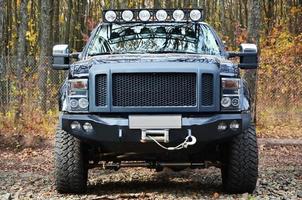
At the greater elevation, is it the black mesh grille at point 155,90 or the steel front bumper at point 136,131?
the black mesh grille at point 155,90

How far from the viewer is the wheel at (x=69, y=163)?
22.2ft

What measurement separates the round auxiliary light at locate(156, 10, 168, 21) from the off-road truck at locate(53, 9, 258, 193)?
1.05 metres

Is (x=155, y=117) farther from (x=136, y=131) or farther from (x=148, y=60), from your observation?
(x=148, y=60)

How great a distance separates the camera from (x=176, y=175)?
29.1ft

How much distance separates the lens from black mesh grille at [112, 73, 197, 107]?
6266 millimetres

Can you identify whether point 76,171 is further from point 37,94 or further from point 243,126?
point 37,94

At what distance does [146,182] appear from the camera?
8125 mm

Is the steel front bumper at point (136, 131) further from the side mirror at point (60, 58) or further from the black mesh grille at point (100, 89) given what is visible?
the side mirror at point (60, 58)

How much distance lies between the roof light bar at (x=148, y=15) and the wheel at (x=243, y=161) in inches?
71.8

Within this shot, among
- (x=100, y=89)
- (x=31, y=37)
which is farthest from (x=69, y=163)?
(x=31, y=37)

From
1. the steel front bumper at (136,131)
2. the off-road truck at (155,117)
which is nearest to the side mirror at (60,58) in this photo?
the off-road truck at (155,117)

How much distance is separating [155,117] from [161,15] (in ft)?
6.95

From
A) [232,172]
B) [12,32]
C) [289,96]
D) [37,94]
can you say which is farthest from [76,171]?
[12,32]

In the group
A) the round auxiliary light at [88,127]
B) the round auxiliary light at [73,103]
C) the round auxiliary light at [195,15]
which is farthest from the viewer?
the round auxiliary light at [195,15]
